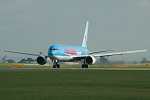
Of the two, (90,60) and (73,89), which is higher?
(90,60)

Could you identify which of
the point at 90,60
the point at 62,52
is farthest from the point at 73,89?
the point at 90,60

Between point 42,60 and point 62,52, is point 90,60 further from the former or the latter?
point 42,60

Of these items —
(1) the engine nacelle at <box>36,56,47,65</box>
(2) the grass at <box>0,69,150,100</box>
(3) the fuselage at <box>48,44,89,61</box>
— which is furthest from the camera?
(1) the engine nacelle at <box>36,56,47,65</box>

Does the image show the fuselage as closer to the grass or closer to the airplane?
the airplane

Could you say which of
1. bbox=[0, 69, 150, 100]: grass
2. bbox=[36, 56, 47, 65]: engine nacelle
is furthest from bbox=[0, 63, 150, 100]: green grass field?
bbox=[36, 56, 47, 65]: engine nacelle

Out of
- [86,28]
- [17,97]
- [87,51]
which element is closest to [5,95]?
[17,97]

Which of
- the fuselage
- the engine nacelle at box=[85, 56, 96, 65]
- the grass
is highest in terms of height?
the fuselage

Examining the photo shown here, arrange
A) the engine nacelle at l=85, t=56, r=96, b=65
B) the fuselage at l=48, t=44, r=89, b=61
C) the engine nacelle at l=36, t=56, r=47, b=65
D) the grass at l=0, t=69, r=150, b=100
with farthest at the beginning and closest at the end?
the engine nacelle at l=36, t=56, r=47, b=65 → the engine nacelle at l=85, t=56, r=96, b=65 → the fuselage at l=48, t=44, r=89, b=61 → the grass at l=0, t=69, r=150, b=100

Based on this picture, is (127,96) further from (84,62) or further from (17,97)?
(84,62)

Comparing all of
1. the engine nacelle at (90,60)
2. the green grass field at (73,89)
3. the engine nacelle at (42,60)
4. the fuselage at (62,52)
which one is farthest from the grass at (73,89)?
the engine nacelle at (42,60)

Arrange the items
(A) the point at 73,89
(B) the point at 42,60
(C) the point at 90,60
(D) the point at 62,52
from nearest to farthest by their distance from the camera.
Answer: (A) the point at 73,89 → (D) the point at 62,52 → (C) the point at 90,60 → (B) the point at 42,60

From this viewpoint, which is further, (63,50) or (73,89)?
(63,50)

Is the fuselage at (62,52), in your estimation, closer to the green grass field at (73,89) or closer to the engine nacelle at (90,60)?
the engine nacelle at (90,60)

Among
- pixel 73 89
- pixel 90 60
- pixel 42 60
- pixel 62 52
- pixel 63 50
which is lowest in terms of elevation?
pixel 73 89
